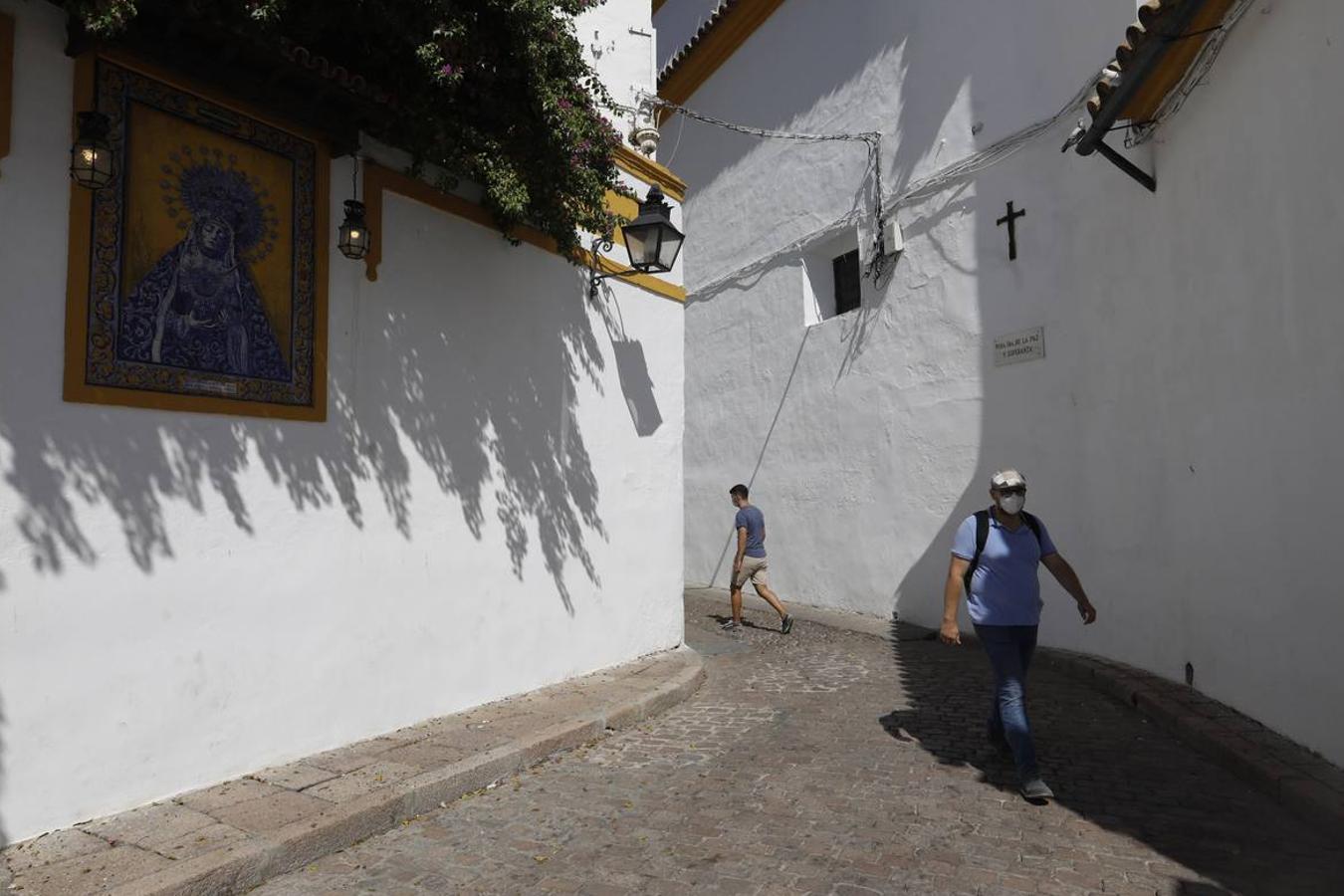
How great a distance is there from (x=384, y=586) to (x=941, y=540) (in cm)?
599

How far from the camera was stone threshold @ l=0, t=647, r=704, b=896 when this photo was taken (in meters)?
3.46

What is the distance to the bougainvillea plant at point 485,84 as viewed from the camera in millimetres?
4484

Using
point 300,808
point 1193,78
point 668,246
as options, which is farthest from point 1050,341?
point 300,808

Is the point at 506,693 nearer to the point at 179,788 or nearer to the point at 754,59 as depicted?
the point at 179,788

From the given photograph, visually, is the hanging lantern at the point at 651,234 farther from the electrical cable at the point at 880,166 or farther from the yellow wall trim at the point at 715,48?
the yellow wall trim at the point at 715,48

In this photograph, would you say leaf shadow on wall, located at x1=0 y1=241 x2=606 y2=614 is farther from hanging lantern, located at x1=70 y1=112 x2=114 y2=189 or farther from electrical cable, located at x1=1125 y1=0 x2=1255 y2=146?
electrical cable, located at x1=1125 y1=0 x2=1255 y2=146

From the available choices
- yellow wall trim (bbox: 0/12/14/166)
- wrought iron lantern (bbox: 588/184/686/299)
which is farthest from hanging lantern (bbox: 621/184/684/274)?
yellow wall trim (bbox: 0/12/14/166)

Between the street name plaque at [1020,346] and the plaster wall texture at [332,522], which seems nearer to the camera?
the plaster wall texture at [332,522]

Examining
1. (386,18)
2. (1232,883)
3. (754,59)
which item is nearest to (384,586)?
(386,18)

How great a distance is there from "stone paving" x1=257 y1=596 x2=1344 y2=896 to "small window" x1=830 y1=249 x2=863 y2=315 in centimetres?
609

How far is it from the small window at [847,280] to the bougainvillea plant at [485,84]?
19.1ft

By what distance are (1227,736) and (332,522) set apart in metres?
5.14

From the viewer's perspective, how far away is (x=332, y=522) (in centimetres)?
504

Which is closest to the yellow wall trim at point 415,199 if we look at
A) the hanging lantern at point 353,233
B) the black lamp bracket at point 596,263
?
the black lamp bracket at point 596,263
